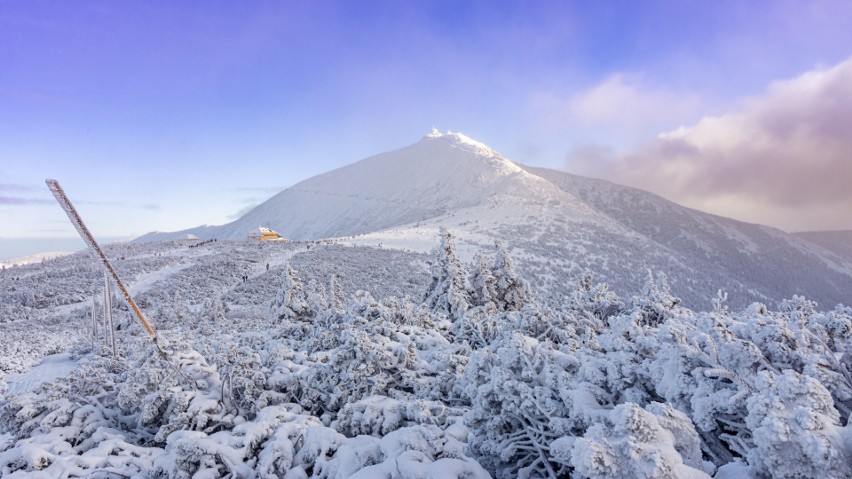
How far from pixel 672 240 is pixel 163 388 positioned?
10983 centimetres

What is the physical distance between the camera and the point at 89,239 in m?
9.36

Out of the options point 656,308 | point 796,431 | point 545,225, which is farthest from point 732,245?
point 796,431

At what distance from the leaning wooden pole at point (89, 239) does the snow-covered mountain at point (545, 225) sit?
84.0 feet

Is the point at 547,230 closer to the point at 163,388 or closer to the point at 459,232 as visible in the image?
the point at 459,232

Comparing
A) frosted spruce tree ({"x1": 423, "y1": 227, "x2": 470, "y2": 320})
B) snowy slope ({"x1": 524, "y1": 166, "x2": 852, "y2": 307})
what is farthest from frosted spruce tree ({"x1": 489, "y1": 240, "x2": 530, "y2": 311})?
snowy slope ({"x1": 524, "y1": 166, "x2": 852, "y2": 307})

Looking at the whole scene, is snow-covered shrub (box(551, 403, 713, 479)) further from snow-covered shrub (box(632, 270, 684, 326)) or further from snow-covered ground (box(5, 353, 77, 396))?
snow-covered ground (box(5, 353, 77, 396))

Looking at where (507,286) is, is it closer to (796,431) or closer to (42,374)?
(796,431)

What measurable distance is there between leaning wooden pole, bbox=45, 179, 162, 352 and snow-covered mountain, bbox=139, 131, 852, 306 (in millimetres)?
25616

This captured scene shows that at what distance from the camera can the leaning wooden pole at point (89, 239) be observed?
27.5 ft

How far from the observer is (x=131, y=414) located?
7.73m

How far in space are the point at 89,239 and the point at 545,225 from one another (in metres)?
73.8

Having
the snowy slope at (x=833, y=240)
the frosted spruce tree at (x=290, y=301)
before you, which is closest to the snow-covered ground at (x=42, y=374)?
the frosted spruce tree at (x=290, y=301)

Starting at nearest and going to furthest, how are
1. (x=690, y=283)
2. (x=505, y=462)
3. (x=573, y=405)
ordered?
(x=573, y=405) < (x=505, y=462) < (x=690, y=283)

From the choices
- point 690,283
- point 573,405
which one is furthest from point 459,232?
point 573,405
